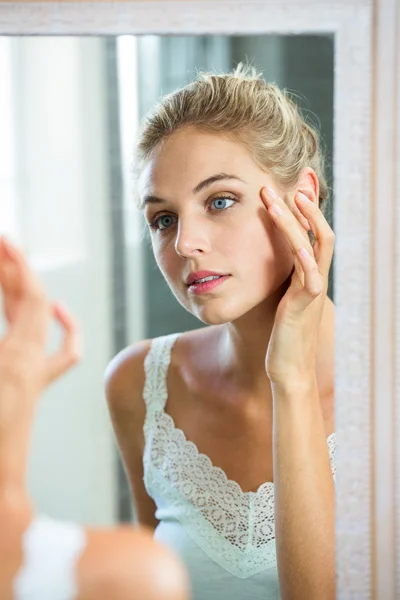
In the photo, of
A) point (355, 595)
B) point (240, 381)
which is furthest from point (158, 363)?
point (355, 595)

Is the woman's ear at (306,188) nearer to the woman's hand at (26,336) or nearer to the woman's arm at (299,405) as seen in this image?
the woman's arm at (299,405)

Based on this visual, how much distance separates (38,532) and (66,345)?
0.17m

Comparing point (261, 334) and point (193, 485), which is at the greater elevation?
point (261, 334)

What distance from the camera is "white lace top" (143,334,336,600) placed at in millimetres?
804

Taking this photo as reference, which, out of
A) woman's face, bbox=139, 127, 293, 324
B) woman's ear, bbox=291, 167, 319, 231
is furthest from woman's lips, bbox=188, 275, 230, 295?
woman's ear, bbox=291, 167, 319, 231

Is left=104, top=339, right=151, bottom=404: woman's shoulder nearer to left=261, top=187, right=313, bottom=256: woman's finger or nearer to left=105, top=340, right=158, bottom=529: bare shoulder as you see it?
left=105, top=340, right=158, bottom=529: bare shoulder

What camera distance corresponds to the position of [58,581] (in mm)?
590

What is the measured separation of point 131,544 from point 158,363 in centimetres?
29

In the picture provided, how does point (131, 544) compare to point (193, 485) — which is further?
point (193, 485)

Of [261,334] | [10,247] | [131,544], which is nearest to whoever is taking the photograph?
[131,544]

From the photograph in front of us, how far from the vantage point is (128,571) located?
561 millimetres

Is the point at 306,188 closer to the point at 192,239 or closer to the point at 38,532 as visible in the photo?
the point at 192,239

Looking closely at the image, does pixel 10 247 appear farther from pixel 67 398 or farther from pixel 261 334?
pixel 261 334

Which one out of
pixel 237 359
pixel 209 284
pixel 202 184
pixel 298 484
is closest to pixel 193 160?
pixel 202 184
